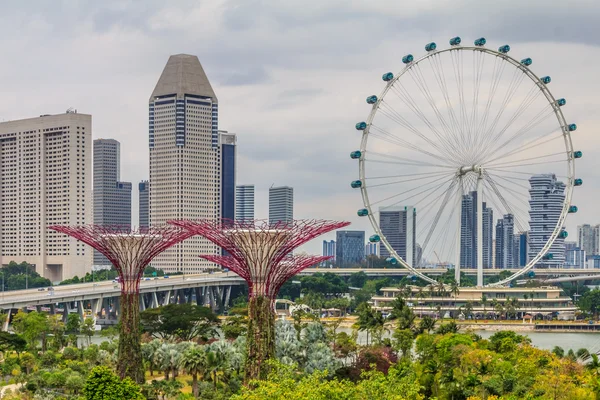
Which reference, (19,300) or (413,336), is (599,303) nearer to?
(413,336)

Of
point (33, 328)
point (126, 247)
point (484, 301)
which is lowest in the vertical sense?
point (484, 301)

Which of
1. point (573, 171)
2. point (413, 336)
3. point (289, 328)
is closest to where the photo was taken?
point (289, 328)

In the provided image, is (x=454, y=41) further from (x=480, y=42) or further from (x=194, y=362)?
(x=194, y=362)

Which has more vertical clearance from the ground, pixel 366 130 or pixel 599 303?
pixel 366 130

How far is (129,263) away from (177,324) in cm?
3411

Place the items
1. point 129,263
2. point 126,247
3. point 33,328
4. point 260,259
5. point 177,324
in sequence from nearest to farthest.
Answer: point 260,259, point 126,247, point 129,263, point 33,328, point 177,324

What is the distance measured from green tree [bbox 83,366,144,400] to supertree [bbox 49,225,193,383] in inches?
383

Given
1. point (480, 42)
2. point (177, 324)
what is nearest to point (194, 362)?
point (177, 324)

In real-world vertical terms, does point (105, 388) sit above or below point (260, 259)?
below

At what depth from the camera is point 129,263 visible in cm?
6662

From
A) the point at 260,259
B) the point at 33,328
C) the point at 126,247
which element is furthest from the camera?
the point at 33,328

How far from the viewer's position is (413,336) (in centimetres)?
8581

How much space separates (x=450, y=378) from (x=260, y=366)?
1093 cm

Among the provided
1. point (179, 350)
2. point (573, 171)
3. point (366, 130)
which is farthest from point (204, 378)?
point (573, 171)
